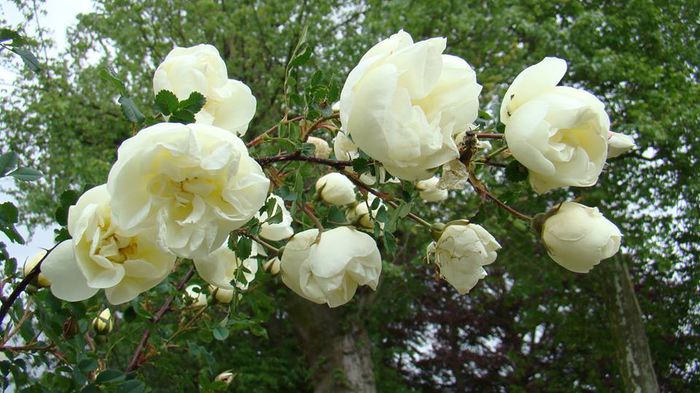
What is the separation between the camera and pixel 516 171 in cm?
72

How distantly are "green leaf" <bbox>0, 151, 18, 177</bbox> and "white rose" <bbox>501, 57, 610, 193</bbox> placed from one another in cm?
73

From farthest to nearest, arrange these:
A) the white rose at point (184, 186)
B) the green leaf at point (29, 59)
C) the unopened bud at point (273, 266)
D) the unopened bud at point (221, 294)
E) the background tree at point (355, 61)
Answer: the background tree at point (355, 61), the unopened bud at point (221, 294), the unopened bud at point (273, 266), the green leaf at point (29, 59), the white rose at point (184, 186)

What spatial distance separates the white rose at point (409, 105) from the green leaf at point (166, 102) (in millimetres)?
218

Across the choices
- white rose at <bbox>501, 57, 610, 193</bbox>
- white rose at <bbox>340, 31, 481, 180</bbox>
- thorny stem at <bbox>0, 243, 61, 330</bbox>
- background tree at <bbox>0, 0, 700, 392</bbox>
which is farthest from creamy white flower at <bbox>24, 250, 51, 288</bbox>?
background tree at <bbox>0, 0, 700, 392</bbox>

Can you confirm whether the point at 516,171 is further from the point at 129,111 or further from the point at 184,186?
the point at 129,111

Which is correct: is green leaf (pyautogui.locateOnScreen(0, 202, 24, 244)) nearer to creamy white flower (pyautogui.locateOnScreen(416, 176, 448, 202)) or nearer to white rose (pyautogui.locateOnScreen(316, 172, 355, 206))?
white rose (pyautogui.locateOnScreen(316, 172, 355, 206))

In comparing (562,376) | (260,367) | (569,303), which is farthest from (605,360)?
(260,367)

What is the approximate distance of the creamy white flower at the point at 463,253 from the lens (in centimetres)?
81

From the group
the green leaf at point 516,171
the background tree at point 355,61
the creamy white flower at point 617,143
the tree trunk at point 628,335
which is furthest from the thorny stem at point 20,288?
the tree trunk at point 628,335

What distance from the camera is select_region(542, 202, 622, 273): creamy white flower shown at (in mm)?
715

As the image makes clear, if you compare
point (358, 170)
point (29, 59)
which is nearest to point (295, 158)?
point (358, 170)

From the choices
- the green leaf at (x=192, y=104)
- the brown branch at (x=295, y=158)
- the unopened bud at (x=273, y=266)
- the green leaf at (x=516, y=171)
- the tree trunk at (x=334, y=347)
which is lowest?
the tree trunk at (x=334, y=347)

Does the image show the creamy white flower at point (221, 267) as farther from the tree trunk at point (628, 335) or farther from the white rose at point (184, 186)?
the tree trunk at point (628, 335)

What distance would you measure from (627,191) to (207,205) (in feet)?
21.0
